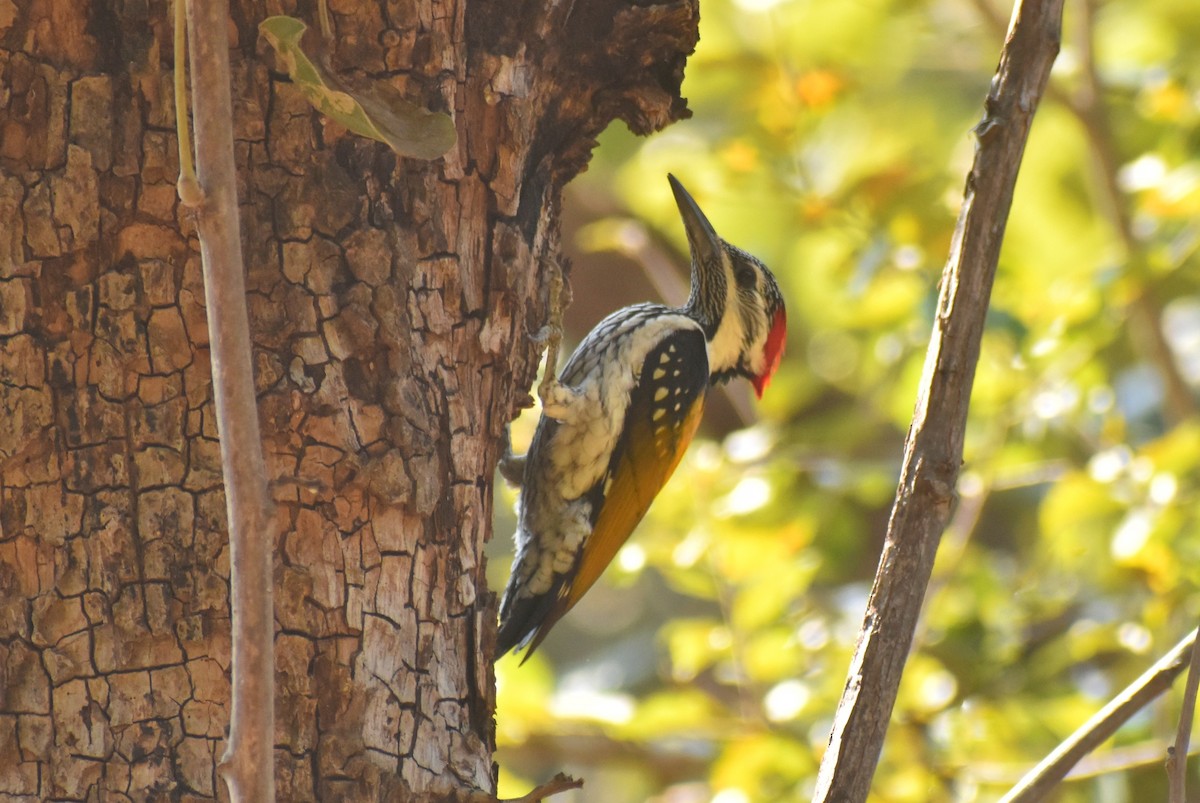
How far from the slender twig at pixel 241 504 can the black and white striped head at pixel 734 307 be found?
2.72m

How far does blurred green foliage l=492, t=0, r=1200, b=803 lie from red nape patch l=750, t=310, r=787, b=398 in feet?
0.63

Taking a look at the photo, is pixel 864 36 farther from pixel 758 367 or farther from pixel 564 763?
pixel 564 763

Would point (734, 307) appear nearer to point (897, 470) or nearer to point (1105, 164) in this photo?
point (897, 470)

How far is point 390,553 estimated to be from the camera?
6.20ft

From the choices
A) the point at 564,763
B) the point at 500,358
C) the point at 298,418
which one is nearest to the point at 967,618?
the point at 564,763

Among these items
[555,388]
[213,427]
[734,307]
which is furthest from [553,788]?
[734,307]

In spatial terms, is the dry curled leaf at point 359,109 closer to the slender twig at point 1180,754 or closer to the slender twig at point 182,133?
the slender twig at point 182,133

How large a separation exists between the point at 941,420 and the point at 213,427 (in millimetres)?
1005

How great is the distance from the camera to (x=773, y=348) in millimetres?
3971

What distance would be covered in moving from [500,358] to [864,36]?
10.9ft

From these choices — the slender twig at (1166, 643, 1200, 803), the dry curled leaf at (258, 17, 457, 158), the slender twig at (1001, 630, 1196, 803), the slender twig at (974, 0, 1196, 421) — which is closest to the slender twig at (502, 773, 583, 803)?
the slender twig at (1001, 630, 1196, 803)

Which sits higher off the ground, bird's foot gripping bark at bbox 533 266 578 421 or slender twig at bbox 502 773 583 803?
bird's foot gripping bark at bbox 533 266 578 421

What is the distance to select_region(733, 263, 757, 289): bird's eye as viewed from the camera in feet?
12.9

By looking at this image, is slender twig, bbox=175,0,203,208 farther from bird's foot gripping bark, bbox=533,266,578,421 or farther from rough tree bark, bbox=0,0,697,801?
bird's foot gripping bark, bbox=533,266,578,421
